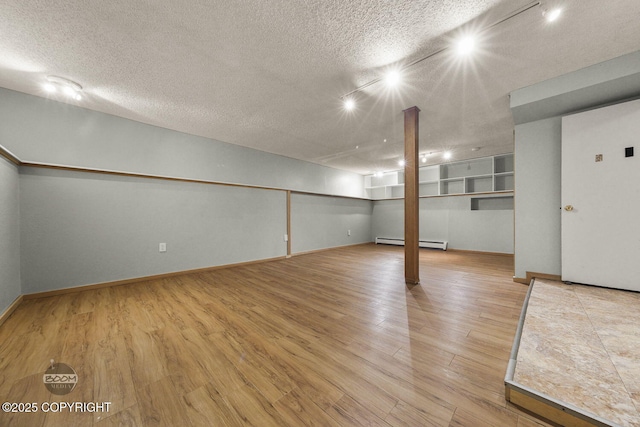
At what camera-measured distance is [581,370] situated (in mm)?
1141

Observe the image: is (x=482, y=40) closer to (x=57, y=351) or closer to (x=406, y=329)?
(x=406, y=329)

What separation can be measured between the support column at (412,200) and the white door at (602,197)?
164 cm

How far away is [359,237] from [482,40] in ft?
18.4

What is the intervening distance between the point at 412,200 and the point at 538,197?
5.25 ft

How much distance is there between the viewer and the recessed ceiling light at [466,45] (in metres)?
1.70

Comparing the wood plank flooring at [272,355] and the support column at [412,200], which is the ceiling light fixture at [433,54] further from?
the wood plank flooring at [272,355]

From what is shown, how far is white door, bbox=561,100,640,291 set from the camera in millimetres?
2201

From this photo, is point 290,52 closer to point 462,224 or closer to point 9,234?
point 9,234

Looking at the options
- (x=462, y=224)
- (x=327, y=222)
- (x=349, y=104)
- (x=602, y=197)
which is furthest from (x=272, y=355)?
(x=462, y=224)

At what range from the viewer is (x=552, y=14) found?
4.87ft

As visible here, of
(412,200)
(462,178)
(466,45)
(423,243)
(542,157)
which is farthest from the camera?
(423,243)

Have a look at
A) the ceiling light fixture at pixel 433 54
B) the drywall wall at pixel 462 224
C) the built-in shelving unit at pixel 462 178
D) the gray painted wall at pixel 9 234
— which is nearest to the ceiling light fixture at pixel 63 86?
the gray painted wall at pixel 9 234

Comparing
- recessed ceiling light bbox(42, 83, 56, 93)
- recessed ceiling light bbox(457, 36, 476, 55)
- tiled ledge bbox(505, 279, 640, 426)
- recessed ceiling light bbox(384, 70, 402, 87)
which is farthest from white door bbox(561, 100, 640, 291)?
recessed ceiling light bbox(42, 83, 56, 93)

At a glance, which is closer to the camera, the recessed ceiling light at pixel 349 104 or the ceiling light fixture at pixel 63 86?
the ceiling light fixture at pixel 63 86
